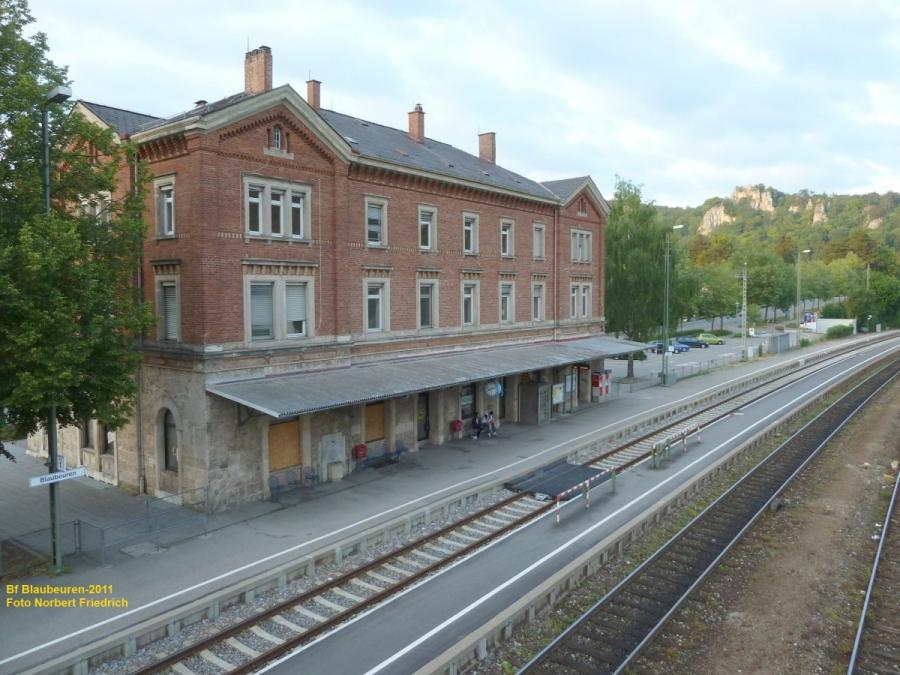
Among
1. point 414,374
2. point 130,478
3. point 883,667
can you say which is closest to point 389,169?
point 414,374

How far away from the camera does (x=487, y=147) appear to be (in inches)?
1419

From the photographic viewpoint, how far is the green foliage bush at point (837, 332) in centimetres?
8038

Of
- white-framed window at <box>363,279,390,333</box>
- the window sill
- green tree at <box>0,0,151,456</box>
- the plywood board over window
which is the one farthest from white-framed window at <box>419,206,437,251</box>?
green tree at <box>0,0,151,456</box>

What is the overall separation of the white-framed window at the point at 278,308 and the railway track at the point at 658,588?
1250cm

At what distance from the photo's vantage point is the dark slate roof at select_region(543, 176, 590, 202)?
35.0m

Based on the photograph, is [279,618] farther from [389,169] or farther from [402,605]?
[389,169]

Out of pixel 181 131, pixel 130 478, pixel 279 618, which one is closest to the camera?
pixel 279 618

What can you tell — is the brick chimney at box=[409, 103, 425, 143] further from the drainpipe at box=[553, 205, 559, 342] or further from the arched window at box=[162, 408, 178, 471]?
the arched window at box=[162, 408, 178, 471]

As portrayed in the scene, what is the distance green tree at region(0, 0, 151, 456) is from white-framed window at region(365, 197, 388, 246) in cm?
915

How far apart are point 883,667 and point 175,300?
18596mm

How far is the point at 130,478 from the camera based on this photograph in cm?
2072

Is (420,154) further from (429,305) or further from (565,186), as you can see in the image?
(565,186)

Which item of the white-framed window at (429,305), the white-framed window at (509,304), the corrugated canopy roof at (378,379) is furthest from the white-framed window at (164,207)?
the white-framed window at (509,304)

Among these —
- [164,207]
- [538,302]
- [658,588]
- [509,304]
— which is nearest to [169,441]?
[164,207]
